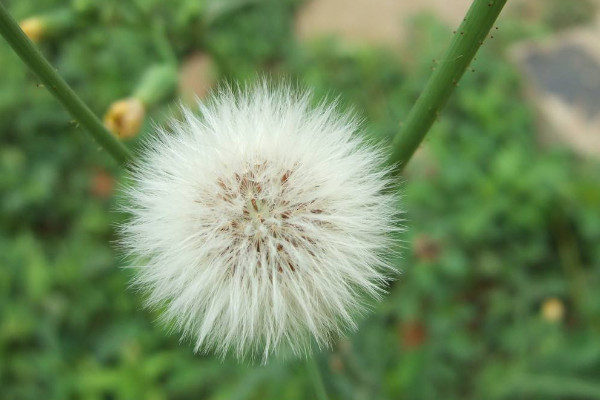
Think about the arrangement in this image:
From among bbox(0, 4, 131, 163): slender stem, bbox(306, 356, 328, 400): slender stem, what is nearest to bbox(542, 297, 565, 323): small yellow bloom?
bbox(306, 356, 328, 400): slender stem

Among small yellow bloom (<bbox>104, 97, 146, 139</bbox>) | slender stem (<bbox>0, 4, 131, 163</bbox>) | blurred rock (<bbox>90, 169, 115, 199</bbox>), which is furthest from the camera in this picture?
blurred rock (<bbox>90, 169, 115, 199</bbox>)

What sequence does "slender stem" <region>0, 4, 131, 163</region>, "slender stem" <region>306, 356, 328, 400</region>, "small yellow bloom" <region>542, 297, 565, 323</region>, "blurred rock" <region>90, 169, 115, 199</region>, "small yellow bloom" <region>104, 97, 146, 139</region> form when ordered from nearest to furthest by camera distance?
"slender stem" <region>0, 4, 131, 163</region> < "slender stem" <region>306, 356, 328, 400</region> < "small yellow bloom" <region>104, 97, 146, 139</region> < "small yellow bloom" <region>542, 297, 565, 323</region> < "blurred rock" <region>90, 169, 115, 199</region>

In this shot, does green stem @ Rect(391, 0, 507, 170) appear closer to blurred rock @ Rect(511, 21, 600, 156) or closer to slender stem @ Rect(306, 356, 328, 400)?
slender stem @ Rect(306, 356, 328, 400)

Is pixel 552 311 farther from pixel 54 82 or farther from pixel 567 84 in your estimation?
pixel 54 82

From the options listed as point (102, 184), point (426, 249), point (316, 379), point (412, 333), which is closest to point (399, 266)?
point (426, 249)

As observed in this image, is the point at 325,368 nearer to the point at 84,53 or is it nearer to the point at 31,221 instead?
the point at 31,221

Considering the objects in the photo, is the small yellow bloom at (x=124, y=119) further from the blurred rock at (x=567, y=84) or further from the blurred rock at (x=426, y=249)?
the blurred rock at (x=567, y=84)
